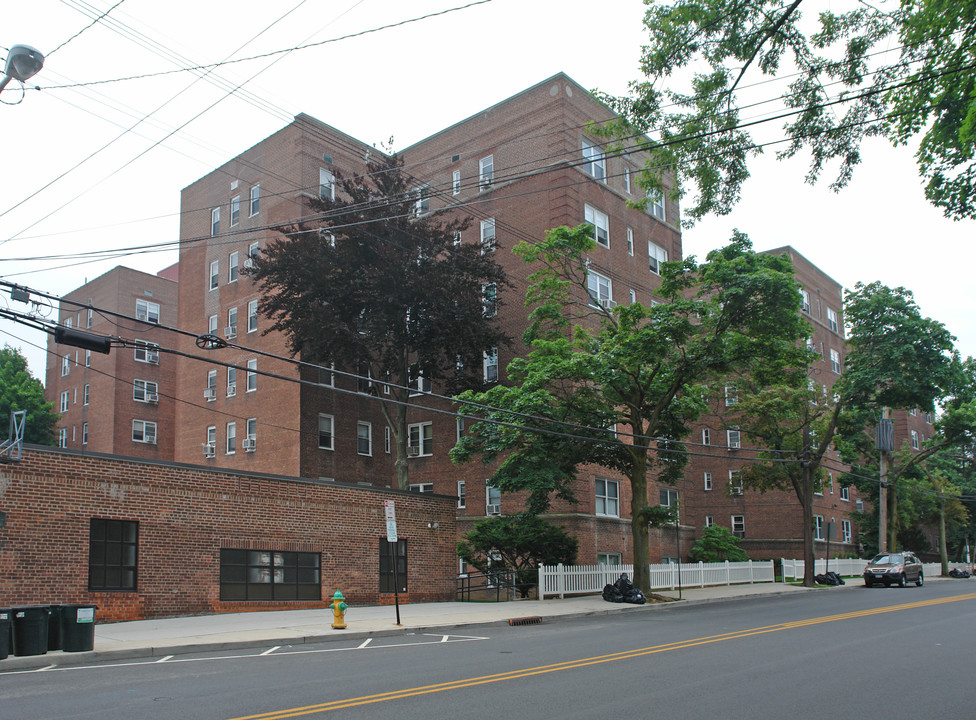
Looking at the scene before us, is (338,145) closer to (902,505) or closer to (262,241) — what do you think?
(262,241)

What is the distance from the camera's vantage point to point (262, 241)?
132 ft

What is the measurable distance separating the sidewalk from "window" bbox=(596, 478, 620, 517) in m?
8.48

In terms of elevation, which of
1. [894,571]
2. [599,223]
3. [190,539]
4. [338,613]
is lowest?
[894,571]

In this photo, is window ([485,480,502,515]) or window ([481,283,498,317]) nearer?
window ([481,283,498,317])

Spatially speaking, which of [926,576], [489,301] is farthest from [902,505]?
[489,301]

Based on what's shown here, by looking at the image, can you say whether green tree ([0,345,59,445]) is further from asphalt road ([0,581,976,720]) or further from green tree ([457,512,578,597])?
asphalt road ([0,581,976,720])

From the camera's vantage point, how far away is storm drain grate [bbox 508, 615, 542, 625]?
801 inches

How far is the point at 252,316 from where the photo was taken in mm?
40719

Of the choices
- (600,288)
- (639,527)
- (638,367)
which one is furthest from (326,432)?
(638,367)

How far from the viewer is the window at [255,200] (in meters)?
40.9

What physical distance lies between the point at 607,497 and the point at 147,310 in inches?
1401

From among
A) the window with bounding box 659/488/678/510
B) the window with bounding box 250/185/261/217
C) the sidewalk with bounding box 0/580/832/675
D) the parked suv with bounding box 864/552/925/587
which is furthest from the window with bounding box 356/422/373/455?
the parked suv with bounding box 864/552/925/587

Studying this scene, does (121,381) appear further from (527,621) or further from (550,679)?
(550,679)

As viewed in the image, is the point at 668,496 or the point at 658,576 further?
the point at 668,496
